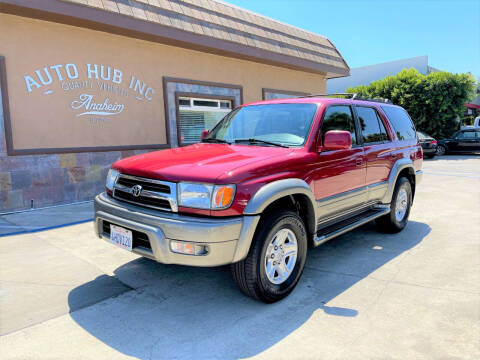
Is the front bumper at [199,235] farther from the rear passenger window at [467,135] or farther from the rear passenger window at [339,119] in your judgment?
the rear passenger window at [467,135]

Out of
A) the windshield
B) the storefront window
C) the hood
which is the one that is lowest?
the hood

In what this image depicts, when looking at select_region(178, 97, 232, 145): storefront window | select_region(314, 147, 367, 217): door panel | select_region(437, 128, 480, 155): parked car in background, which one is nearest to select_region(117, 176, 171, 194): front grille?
select_region(314, 147, 367, 217): door panel

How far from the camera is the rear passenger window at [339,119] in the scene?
3.99 metres

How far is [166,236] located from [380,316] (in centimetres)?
190

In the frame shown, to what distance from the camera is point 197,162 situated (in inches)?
126

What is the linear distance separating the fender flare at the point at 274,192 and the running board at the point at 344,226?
0.45 meters

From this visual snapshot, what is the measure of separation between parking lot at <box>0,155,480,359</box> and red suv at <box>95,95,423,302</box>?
0.40m

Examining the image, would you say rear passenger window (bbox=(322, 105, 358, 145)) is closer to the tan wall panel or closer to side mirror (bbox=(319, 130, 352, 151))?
side mirror (bbox=(319, 130, 352, 151))

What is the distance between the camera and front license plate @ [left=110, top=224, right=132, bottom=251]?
3142 mm

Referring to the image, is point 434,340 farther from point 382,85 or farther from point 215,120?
point 382,85

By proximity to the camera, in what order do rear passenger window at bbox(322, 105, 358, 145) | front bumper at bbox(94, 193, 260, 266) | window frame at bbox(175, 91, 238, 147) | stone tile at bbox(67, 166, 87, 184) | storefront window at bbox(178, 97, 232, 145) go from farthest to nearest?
storefront window at bbox(178, 97, 232, 145), window frame at bbox(175, 91, 238, 147), stone tile at bbox(67, 166, 87, 184), rear passenger window at bbox(322, 105, 358, 145), front bumper at bbox(94, 193, 260, 266)

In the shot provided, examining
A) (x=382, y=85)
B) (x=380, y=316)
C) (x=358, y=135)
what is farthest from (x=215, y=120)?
(x=382, y=85)

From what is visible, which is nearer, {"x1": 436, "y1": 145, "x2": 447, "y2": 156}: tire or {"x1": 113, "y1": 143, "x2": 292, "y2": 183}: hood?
{"x1": 113, "y1": 143, "x2": 292, "y2": 183}: hood

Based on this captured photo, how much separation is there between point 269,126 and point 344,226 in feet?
4.64
